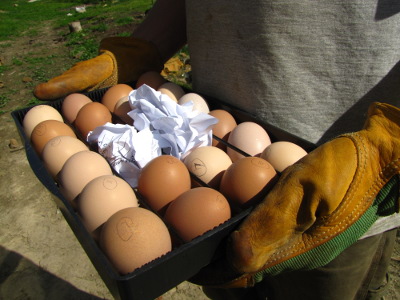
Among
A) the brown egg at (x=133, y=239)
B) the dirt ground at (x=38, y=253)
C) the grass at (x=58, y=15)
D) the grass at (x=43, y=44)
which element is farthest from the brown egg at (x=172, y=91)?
the grass at (x=58, y=15)

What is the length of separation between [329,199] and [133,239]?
1.53ft

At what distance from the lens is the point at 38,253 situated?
2186 millimetres

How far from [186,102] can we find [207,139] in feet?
0.69

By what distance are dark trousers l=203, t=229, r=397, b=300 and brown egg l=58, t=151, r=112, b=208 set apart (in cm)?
72

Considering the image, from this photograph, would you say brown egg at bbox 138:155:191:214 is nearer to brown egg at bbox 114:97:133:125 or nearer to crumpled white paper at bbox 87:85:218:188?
crumpled white paper at bbox 87:85:218:188

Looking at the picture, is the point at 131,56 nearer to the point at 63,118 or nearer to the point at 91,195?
the point at 63,118

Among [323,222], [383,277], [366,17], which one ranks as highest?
[366,17]

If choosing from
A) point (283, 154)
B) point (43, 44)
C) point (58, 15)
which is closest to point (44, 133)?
point (283, 154)

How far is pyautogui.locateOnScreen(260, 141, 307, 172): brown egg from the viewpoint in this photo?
106cm

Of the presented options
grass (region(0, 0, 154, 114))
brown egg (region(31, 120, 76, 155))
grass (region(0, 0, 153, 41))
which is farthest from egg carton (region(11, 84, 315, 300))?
grass (region(0, 0, 153, 41))

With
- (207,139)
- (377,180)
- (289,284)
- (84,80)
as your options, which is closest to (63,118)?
(84,80)

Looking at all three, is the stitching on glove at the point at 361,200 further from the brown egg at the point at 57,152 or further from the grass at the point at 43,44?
the grass at the point at 43,44

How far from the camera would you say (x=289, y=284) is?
1212 mm

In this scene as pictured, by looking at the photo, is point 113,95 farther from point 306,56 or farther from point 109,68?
point 306,56
